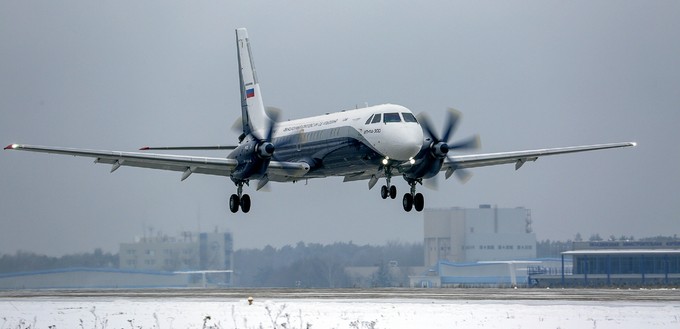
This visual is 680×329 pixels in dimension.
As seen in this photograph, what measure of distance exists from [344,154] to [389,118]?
9.37 ft

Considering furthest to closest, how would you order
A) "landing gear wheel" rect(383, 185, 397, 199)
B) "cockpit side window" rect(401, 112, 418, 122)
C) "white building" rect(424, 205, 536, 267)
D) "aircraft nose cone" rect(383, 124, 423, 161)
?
1. "white building" rect(424, 205, 536, 267)
2. "landing gear wheel" rect(383, 185, 397, 199)
3. "cockpit side window" rect(401, 112, 418, 122)
4. "aircraft nose cone" rect(383, 124, 423, 161)

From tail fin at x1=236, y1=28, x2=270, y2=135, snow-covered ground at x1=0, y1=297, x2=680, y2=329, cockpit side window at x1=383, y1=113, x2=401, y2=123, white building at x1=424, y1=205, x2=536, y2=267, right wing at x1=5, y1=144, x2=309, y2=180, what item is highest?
tail fin at x1=236, y1=28, x2=270, y2=135

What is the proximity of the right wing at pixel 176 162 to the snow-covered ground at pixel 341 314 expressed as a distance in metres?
8.70

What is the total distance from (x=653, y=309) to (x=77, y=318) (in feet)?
64.1

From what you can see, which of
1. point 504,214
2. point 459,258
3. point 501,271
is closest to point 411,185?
point 501,271

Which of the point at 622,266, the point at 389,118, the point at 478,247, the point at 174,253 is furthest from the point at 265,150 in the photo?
the point at 478,247

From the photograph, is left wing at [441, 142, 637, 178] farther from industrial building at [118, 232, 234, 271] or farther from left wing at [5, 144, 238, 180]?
industrial building at [118, 232, 234, 271]

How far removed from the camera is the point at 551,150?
61.2m

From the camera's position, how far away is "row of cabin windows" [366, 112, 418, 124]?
53.7m

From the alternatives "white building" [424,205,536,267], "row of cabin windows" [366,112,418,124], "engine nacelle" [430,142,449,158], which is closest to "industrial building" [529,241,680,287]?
"white building" [424,205,536,267]

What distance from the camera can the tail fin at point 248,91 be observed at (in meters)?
67.2

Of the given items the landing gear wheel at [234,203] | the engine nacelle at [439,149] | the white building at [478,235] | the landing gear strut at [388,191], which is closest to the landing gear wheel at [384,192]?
the landing gear strut at [388,191]

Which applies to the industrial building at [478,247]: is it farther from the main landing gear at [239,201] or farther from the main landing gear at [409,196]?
the main landing gear at [409,196]

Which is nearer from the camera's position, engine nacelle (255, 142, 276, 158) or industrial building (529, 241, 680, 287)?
engine nacelle (255, 142, 276, 158)
